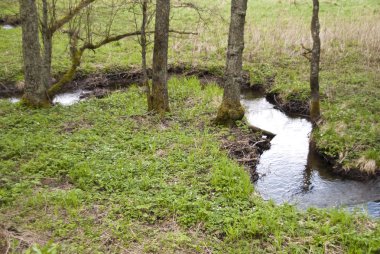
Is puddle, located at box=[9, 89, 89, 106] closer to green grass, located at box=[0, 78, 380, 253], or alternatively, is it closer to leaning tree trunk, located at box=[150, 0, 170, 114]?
green grass, located at box=[0, 78, 380, 253]

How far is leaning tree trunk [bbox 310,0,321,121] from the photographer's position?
38.9 ft

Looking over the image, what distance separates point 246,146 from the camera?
10.5 meters

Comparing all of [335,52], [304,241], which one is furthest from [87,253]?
[335,52]

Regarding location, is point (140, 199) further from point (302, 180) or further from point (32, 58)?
point (32, 58)

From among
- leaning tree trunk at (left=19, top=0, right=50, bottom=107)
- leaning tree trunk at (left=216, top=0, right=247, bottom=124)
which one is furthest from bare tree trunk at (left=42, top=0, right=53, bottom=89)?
leaning tree trunk at (left=216, top=0, right=247, bottom=124)

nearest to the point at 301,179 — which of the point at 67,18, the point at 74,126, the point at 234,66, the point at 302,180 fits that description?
the point at 302,180

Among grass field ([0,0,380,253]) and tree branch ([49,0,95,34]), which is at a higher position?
tree branch ([49,0,95,34])

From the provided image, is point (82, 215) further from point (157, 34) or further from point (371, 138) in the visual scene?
point (371, 138)

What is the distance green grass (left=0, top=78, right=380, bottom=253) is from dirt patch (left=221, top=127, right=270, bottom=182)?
1.13 ft

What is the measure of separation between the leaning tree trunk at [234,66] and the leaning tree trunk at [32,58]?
18.3 ft

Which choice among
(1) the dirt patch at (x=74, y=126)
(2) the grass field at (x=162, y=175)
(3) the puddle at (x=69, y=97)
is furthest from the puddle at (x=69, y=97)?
(1) the dirt patch at (x=74, y=126)

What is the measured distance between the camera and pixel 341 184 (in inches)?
382

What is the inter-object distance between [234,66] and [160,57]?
2.16 metres

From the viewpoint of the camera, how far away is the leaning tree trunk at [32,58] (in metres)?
11.3
